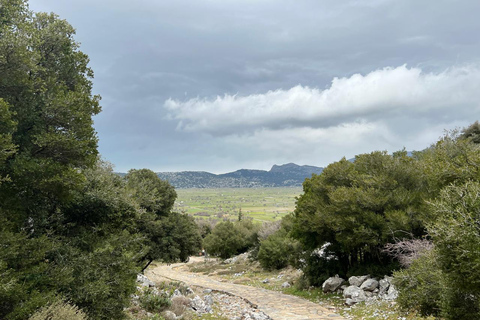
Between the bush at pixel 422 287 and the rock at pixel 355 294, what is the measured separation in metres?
6.23

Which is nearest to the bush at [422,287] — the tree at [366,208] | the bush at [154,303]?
the tree at [366,208]

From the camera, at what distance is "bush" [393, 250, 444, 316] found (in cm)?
1023

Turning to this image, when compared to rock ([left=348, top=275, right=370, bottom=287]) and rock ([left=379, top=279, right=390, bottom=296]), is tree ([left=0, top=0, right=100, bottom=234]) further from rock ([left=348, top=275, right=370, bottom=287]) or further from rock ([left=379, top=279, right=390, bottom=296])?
rock ([left=348, top=275, right=370, bottom=287])

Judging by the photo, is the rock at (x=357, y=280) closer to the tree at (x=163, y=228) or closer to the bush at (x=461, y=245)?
the bush at (x=461, y=245)

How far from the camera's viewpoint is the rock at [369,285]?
18.1m

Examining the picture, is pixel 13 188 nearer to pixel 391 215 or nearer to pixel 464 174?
pixel 464 174

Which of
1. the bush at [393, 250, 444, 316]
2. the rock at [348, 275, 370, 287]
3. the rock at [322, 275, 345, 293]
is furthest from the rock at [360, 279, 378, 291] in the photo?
the bush at [393, 250, 444, 316]

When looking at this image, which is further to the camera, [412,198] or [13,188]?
[412,198]

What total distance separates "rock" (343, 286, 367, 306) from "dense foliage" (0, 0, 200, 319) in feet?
41.6

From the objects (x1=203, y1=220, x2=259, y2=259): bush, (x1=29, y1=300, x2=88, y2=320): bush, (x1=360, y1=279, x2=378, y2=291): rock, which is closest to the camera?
(x1=29, y1=300, x2=88, y2=320): bush

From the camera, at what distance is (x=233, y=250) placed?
59719mm

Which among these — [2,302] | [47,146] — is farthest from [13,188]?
[2,302]

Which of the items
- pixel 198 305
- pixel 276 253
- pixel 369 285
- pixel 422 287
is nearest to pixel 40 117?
pixel 198 305

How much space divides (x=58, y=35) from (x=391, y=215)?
18.6m
